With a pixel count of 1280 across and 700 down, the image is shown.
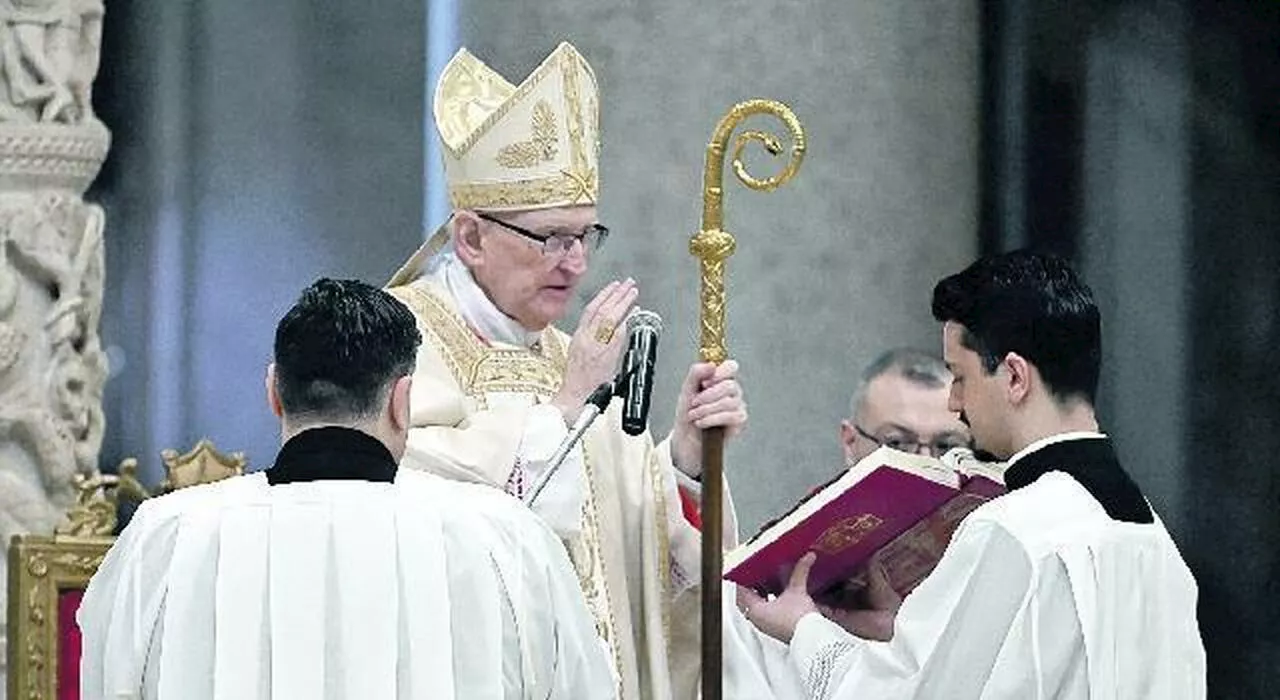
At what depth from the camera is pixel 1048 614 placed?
509 centimetres

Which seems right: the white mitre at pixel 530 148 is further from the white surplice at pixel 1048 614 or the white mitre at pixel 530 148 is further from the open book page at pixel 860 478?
the white surplice at pixel 1048 614

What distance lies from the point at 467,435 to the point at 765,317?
233 cm

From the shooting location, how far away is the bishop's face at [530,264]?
20.9 ft

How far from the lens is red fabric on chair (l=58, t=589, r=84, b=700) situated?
6477 millimetres

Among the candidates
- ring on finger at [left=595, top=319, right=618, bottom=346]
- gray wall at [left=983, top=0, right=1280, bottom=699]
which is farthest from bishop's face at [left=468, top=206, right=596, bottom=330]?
gray wall at [left=983, top=0, right=1280, bottom=699]

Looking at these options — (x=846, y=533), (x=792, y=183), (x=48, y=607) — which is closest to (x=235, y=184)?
(x=792, y=183)

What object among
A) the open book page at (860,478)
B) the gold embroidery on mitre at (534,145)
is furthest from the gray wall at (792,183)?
the open book page at (860,478)

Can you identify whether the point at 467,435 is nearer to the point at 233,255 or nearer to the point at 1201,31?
the point at 233,255

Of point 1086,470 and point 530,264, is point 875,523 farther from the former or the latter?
point 530,264

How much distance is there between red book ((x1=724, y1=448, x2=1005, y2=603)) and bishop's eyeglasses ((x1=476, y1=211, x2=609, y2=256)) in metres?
0.68

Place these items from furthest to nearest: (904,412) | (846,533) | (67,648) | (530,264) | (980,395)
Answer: (904,412)
(67,648)
(530,264)
(846,533)
(980,395)

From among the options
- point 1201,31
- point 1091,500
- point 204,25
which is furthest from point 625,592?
point 1201,31

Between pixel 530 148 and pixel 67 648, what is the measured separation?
4.17 feet

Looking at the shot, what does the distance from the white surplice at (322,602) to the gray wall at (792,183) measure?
3.45 metres
